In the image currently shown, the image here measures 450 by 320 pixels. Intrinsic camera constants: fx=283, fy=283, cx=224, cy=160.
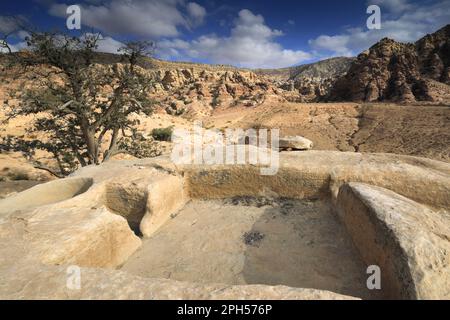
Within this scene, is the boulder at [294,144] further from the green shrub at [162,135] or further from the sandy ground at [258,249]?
the green shrub at [162,135]

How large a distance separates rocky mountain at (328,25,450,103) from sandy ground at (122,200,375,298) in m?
23.5

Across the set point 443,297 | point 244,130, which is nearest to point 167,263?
point 443,297

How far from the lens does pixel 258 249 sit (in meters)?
3.77

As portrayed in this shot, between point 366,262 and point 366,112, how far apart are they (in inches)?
787

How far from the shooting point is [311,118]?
832 inches

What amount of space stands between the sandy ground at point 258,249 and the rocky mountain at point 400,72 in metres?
23.5

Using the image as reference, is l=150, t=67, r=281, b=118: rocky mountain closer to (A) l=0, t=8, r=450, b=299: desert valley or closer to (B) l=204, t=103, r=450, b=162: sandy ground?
(B) l=204, t=103, r=450, b=162: sandy ground

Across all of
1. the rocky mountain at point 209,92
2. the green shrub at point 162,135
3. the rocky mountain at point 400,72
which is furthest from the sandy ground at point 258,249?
the rocky mountain at point 209,92

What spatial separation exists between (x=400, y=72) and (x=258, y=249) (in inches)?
1117

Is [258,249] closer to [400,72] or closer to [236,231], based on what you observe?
[236,231]

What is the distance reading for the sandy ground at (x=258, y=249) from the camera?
3189mm

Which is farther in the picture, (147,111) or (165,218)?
(147,111)

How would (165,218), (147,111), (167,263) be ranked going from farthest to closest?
(147,111), (165,218), (167,263)
